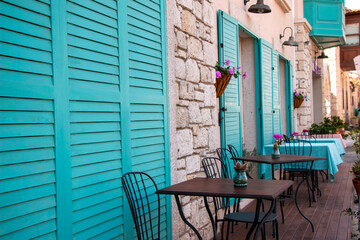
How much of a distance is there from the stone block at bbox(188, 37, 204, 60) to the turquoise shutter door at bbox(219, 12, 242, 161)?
0.97 metres

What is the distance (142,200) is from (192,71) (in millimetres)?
1435

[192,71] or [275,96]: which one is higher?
[192,71]

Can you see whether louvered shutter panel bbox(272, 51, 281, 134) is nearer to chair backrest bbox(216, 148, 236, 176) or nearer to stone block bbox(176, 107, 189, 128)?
chair backrest bbox(216, 148, 236, 176)

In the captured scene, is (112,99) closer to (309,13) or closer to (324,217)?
(324,217)

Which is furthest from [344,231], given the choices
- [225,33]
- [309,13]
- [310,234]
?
[309,13]

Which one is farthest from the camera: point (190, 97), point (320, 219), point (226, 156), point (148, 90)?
point (320, 219)

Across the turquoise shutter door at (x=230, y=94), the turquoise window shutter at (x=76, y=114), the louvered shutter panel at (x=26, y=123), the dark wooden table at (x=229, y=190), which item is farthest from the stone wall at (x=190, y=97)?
the louvered shutter panel at (x=26, y=123)

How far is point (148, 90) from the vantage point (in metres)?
2.99

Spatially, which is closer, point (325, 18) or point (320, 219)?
point (320, 219)

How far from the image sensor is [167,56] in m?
3.30

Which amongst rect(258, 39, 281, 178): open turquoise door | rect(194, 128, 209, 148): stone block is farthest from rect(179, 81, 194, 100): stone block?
rect(258, 39, 281, 178): open turquoise door

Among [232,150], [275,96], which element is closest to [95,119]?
[232,150]

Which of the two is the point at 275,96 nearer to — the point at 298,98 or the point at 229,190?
the point at 298,98

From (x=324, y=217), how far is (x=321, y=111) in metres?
10.1
